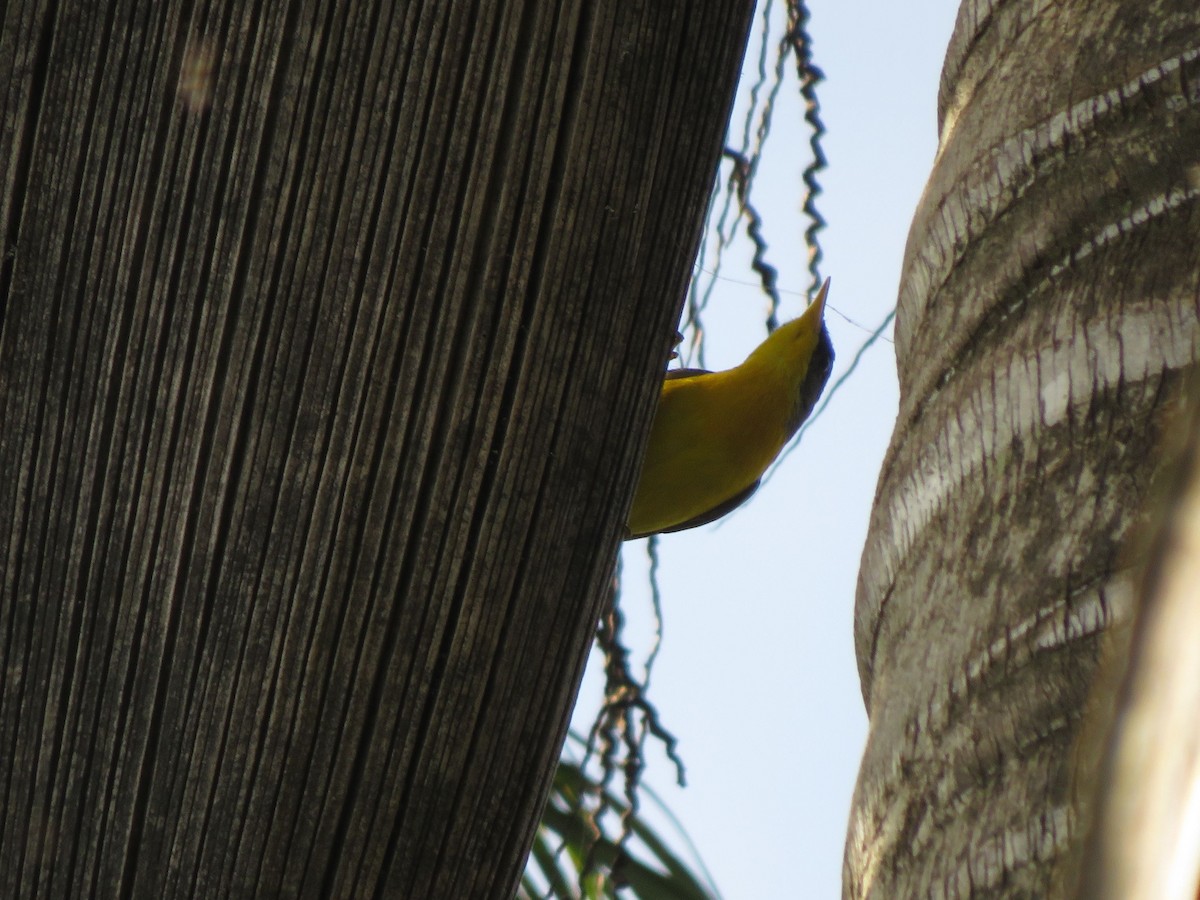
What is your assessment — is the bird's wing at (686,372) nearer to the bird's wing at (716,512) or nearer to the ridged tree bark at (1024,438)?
the bird's wing at (716,512)

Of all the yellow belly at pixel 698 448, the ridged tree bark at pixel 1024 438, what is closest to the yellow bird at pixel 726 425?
the yellow belly at pixel 698 448

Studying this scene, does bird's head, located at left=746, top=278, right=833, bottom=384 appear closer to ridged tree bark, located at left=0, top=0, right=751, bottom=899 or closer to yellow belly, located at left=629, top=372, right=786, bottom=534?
yellow belly, located at left=629, top=372, right=786, bottom=534

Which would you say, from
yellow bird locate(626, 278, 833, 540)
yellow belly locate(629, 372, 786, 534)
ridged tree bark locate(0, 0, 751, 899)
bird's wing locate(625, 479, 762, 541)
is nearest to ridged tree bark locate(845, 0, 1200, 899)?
ridged tree bark locate(0, 0, 751, 899)

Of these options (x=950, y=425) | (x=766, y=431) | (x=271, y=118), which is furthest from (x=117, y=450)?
(x=766, y=431)

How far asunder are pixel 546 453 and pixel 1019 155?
578 mm

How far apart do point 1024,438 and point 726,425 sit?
1.96 metres

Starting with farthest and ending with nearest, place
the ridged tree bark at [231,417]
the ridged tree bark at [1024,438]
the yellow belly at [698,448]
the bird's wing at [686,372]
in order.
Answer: the bird's wing at [686,372], the yellow belly at [698,448], the ridged tree bark at [231,417], the ridged tree bark at [1024,438]

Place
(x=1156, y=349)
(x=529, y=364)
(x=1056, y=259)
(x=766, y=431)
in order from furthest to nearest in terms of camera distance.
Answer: (x=766, y=431) < (x=529, y=364) < (x=1056, y=259) < (x=1156, y=349)

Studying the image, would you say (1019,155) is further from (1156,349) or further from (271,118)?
(271,118)

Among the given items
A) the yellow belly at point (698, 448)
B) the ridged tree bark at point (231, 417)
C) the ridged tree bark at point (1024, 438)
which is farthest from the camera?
the yellow belly at point (698, 448)

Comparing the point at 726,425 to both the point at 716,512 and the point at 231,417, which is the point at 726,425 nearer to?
the point at 716,512

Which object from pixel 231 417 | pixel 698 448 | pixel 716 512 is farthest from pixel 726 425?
pixel 231 417

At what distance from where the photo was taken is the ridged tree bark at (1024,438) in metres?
0.95

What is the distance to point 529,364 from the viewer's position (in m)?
1.28
